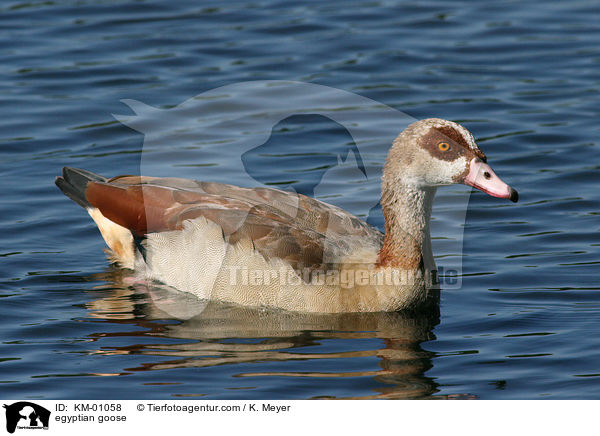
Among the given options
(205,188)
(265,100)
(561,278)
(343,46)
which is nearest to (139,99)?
(265,100)

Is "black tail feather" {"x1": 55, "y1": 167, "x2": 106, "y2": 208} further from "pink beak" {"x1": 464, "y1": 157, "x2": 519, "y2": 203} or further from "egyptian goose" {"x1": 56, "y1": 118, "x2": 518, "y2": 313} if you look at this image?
"pink beak" {"x1": 464, "y1": 157, "x2": 519, "y2": 203}

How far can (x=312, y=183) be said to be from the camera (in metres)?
11.8

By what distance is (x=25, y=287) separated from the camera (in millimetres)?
9516

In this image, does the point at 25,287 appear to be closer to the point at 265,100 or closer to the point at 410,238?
the point at 410,238

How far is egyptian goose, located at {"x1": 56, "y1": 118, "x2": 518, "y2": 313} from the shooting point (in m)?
8.67

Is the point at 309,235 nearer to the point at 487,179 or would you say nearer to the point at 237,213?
the point at 237,213

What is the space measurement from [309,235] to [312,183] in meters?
2.75

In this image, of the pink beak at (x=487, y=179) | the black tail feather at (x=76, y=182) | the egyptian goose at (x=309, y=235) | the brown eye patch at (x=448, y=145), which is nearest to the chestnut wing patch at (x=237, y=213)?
the egyptian goose at (x=309, y=235)

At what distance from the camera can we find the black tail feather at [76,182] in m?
10.1

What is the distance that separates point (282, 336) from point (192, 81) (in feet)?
22.2
